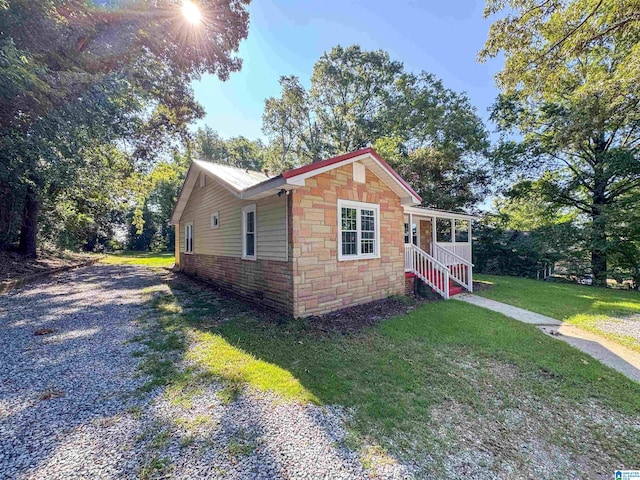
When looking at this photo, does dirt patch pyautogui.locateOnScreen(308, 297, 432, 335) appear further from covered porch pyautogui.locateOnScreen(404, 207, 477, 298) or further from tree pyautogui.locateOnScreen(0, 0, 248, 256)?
tree pyautogui.locateOnScreen(0, 0, 248, 256)

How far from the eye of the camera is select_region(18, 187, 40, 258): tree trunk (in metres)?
12.9

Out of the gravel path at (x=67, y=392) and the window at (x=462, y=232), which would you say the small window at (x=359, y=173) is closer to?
the gravel path at (x=67, y=392)

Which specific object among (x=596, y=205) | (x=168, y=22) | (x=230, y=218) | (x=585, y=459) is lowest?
(x=585, y=459)

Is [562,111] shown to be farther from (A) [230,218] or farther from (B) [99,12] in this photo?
(B) [99,12]

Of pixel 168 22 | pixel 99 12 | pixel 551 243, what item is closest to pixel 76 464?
pixel 99 12

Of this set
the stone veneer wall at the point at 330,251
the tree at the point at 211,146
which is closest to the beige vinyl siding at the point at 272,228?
the stone veneer wall at the point at 330,251

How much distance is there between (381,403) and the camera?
3.12 m

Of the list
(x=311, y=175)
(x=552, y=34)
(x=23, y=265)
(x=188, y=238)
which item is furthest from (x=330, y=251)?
(x=23, y=265)

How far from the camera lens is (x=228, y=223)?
8.75 m

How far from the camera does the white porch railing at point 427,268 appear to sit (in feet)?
28.6

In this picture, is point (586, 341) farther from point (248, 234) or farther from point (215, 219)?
point (215, 219)

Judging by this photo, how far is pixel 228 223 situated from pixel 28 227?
38.2 feet

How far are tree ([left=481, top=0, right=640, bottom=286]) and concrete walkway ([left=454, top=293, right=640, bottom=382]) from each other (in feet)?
20.3

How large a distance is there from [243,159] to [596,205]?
31.3m
